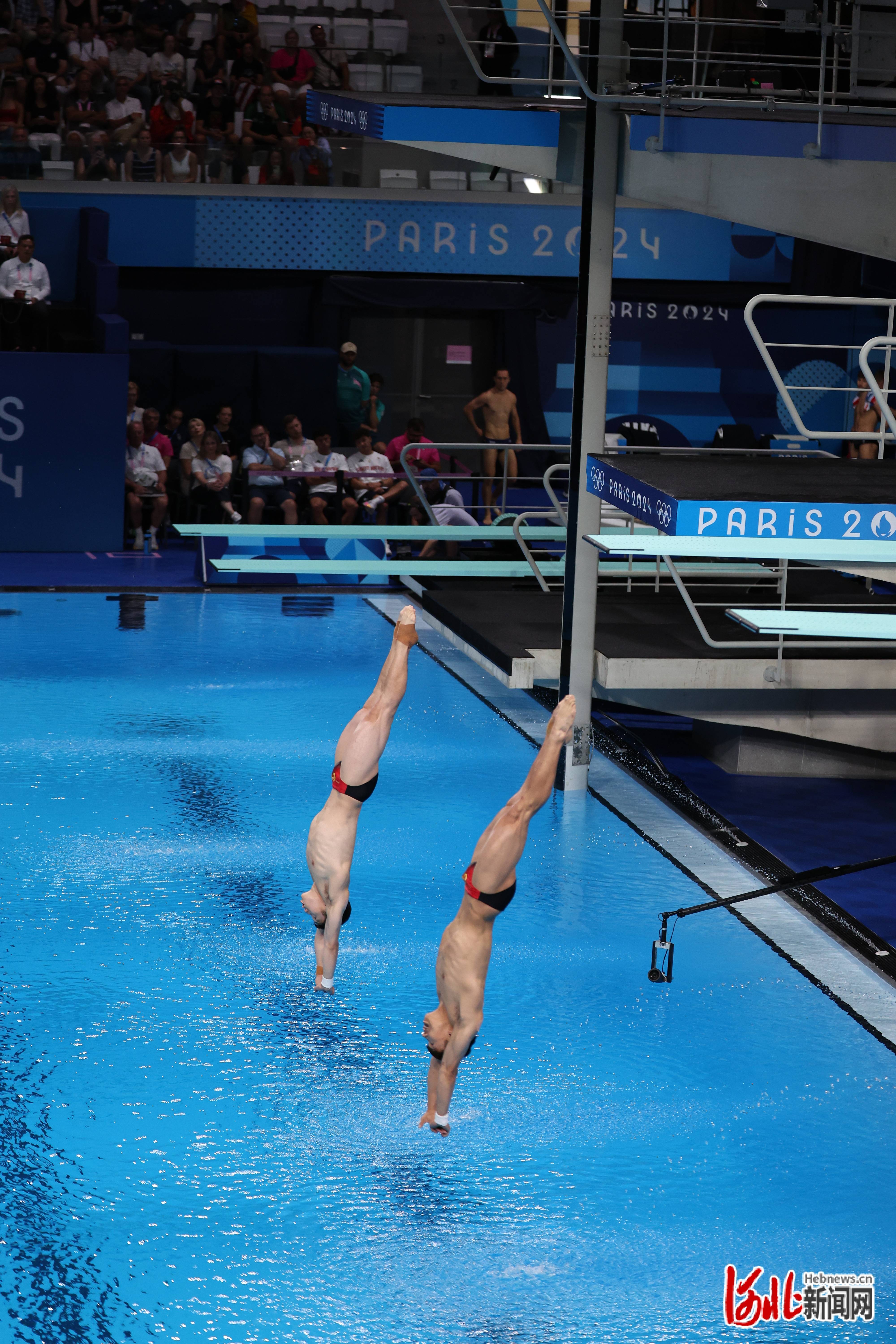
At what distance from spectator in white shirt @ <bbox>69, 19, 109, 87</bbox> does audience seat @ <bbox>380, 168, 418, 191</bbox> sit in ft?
11.3

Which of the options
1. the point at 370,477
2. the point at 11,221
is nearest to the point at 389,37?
the point at 11,221

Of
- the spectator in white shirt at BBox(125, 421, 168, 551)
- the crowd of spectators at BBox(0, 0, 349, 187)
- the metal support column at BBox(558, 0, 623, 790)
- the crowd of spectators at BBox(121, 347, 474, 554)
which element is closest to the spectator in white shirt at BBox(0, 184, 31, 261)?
the crowd of spectators at BBox(0, 0, 349, 187)

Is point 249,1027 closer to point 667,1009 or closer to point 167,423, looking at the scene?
point 667,1009

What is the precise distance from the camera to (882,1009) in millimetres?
6285

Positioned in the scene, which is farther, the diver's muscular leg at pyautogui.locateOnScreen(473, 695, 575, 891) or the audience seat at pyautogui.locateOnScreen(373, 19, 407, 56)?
the audience seat at pyautogui.locateOnScreen(373, 19, 407, 56)

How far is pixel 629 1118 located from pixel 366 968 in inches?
62.7

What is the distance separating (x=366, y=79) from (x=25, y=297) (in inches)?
237

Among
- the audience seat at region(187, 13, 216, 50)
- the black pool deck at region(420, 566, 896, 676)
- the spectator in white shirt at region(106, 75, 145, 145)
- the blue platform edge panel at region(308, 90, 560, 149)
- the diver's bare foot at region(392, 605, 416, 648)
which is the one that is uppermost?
the audience seat at region(187, 13, 216, 50)

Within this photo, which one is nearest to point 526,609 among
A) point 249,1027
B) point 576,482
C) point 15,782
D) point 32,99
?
point 576,482

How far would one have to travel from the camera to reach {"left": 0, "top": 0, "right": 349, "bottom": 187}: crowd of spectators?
17422 mm

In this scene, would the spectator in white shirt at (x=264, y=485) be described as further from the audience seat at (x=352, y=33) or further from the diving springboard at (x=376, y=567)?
the audience seat at (x=352, y=33)

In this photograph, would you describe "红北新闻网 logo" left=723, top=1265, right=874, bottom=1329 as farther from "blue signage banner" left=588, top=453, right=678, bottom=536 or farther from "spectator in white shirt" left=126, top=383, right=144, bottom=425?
"spectator in white shirt" left=126, top=383, right=144, bottom=425

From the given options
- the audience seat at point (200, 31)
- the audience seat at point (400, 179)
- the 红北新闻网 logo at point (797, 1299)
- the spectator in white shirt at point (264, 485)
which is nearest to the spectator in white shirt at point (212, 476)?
the spectator in white shirt at point (264, 485)

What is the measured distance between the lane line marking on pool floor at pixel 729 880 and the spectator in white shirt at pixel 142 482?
5496mm
